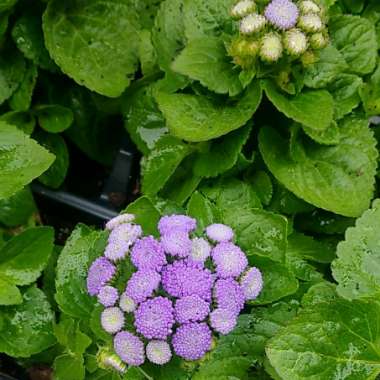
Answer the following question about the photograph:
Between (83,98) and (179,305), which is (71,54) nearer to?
(83,98)

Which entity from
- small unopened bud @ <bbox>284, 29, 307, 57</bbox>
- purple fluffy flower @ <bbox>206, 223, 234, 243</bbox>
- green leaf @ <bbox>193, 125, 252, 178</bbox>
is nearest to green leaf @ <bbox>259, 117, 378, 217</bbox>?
green leaf @ <bbox>193, 125, 252, 178</bbox>

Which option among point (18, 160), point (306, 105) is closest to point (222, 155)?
point (306, 105)

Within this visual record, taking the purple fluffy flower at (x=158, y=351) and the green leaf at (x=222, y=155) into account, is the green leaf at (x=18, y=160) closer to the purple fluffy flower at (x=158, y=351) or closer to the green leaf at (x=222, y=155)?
the green leaf at (x=222, y=155)

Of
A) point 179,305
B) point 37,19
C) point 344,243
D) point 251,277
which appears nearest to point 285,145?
point 344,243

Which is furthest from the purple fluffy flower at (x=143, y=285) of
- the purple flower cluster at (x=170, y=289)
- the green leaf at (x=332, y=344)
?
the green leaf at (x=332, y=344)

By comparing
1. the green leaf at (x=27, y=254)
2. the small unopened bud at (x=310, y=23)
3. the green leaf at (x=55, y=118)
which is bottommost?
the green leaf at (x=27, y=254)

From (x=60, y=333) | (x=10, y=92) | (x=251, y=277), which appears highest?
(x=251, y=277)
